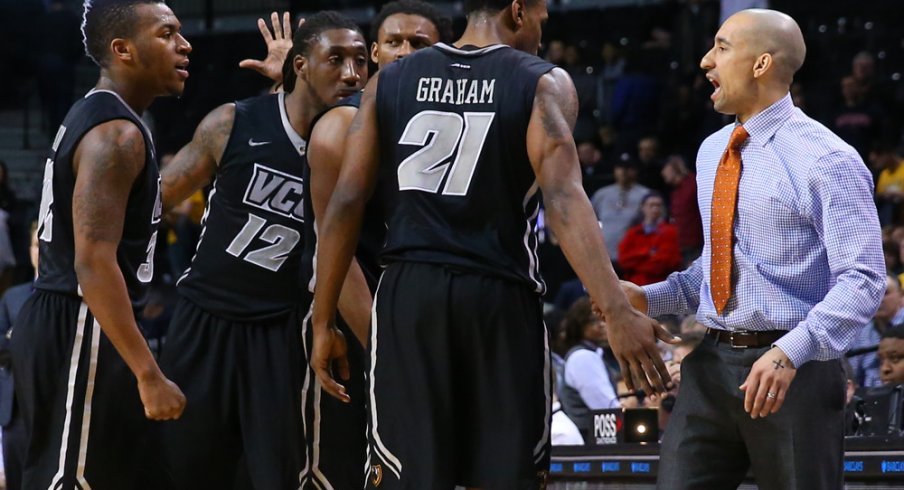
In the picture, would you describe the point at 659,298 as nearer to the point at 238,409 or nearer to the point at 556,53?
the point at 238,409

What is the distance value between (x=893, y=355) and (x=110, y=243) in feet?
Answer: 13.8

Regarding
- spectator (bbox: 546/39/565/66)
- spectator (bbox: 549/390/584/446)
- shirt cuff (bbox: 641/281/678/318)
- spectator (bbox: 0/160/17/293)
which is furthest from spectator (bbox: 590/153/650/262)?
shirt cuff (bbox: 641/281/678/318)

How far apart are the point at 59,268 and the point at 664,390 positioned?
1867 millimetres

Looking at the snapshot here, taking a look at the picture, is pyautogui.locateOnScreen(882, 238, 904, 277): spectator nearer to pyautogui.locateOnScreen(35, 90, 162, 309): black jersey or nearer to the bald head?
the bald head

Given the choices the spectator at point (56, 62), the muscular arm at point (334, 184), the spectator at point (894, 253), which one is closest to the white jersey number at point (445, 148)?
the muscular arm at point (334, 184)

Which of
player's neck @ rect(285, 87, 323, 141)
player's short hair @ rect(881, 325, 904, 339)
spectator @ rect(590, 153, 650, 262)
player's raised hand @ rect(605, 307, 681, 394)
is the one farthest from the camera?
spectator @ rect(590, 153, 650, 262)

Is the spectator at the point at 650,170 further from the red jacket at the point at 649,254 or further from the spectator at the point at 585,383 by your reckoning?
the spectator at the point at 585,383

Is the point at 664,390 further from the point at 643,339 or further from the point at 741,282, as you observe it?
the point at 741,282

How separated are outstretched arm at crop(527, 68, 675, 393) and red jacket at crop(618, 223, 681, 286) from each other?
7.93 meters

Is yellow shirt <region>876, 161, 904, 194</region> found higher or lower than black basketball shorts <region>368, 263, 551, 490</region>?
higher

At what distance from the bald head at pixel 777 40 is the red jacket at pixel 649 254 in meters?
7.58

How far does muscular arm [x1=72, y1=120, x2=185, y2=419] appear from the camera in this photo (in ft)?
13.8

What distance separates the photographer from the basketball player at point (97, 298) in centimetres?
421

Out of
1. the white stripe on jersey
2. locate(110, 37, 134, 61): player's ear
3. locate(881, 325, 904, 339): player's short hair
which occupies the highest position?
locate(110, 37, 134, 61): player's ear
